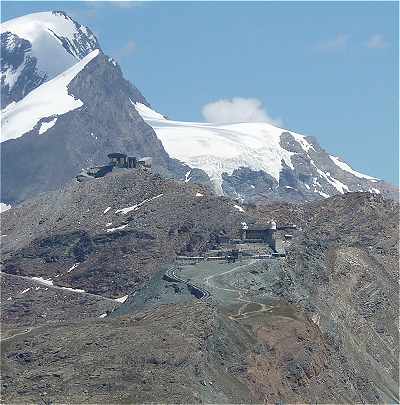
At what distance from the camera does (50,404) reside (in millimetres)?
143125

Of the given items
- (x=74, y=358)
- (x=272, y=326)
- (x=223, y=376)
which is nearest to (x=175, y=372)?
(x=223, y=376)

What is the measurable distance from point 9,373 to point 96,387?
20701mm

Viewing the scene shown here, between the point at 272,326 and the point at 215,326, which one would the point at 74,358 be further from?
the point at 272,326

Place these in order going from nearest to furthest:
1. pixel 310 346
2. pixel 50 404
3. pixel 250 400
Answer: pixel 50 404, pixel 250 400, pixel 310 346

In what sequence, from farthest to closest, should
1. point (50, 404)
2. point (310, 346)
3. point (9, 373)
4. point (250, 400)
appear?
point (310, 346)
point (9, 373)
point (250, 400)
point (50, 404)

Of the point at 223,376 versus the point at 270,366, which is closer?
the point at 223,376

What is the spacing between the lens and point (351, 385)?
18112 cm

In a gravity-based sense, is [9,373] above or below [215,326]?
below

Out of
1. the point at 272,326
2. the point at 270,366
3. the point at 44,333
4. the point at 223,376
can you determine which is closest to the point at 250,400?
the point at 223,376

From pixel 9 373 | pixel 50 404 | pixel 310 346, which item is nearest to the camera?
pixel 50 404

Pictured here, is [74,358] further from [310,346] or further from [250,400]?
[310,346]

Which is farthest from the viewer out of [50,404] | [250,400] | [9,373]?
[9,373]

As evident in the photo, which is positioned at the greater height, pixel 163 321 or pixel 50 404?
pixel 163 321

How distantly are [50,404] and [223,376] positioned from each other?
2284 cm
